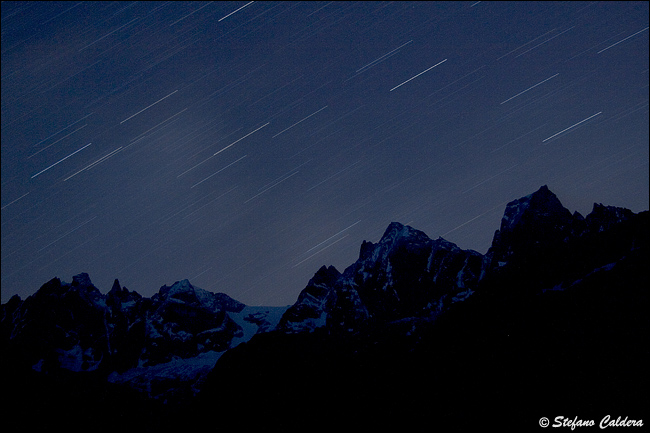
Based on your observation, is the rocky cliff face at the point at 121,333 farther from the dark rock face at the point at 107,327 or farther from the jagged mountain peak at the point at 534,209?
the jagged mountain peak at the point at 534,209

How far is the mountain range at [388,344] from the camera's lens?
240 ft

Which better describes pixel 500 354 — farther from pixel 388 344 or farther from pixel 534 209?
pixel 534 209

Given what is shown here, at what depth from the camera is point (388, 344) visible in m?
116

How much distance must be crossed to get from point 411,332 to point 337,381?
1056 inches

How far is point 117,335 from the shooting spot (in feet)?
526

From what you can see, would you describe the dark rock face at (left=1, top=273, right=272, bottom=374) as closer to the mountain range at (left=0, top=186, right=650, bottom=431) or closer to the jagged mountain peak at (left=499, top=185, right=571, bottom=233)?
the mountain range at (left=0, top=186, right=650, bottom=431)

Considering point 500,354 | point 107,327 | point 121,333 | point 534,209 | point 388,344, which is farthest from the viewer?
point 107,327

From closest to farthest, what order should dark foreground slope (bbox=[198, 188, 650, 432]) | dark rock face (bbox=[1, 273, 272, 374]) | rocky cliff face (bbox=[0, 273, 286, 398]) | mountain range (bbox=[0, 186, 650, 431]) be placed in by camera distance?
dark foreground slope (bbox=[198, 188, 650, 432])
mountain range (bbox=[0, 186, 650, 431])
rocky cliff face (bbox=[0, 273, 286, 398])
dark rock face (bbox=[1, 273, 272, 374])

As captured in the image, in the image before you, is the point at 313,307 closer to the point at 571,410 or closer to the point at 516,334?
the point at 516,334

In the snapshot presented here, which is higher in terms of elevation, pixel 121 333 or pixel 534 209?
pixel 121 333

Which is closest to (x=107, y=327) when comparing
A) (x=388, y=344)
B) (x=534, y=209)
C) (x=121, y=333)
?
(x=121, y=333)

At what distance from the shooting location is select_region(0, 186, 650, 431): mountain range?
73.2 metres

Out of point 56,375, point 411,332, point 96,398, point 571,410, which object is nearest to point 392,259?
point 411,332

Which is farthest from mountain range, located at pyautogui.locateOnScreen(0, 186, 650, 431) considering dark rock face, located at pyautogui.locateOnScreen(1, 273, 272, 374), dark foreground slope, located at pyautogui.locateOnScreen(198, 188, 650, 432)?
dark rock face, located at pyautogui.locateOnScreen(1, 273, 272, 374)
